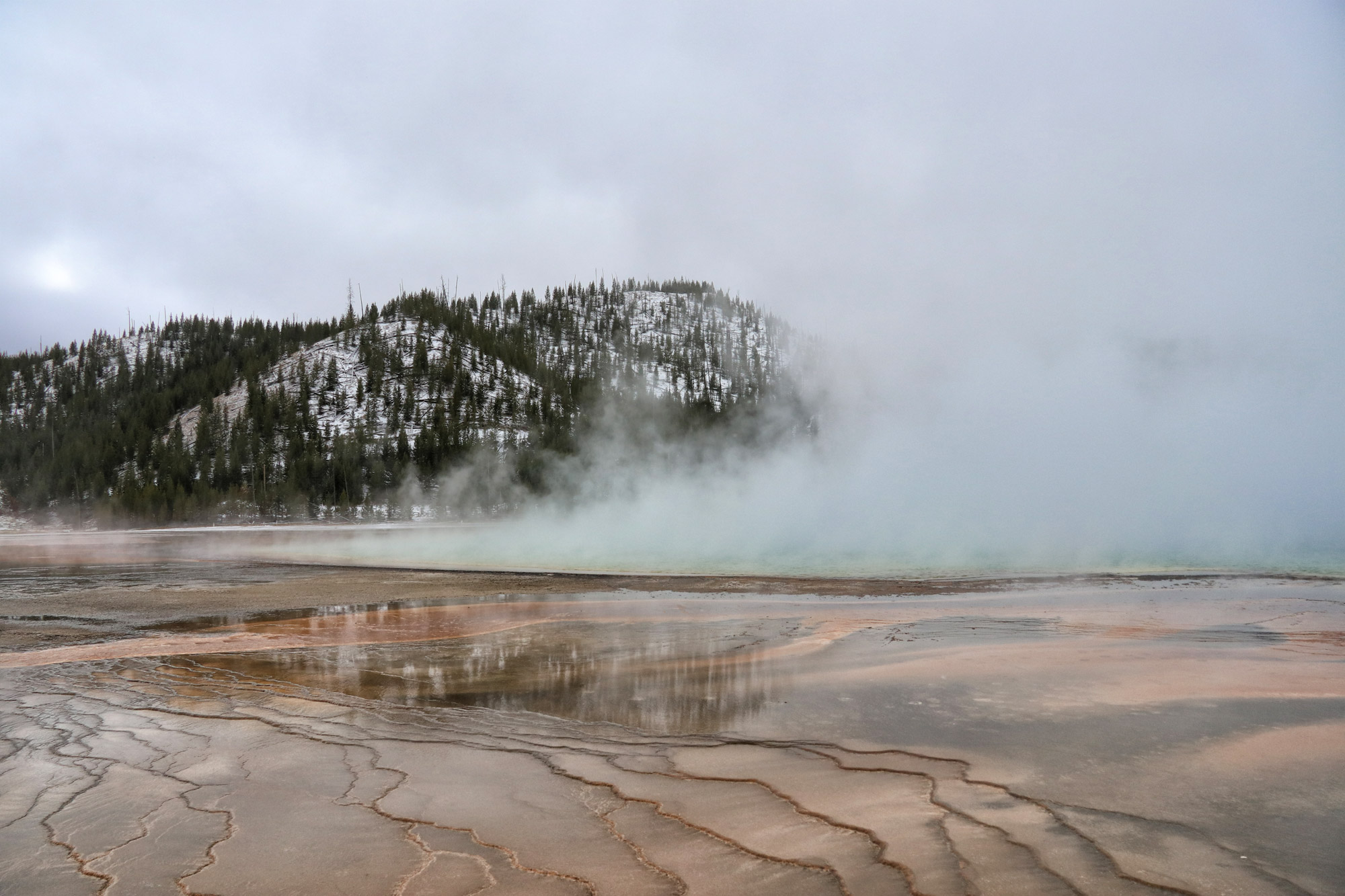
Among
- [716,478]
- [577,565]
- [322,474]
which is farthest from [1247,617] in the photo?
[322,474]

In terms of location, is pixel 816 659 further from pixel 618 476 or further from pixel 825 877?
pixel 618 476

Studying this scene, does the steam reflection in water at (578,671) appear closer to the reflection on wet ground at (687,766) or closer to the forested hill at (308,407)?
the reflection on wet ground at (687,766)

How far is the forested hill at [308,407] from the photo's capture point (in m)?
91.3

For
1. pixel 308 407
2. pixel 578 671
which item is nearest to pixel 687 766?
pixel 578 671

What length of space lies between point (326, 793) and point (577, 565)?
20.1 m

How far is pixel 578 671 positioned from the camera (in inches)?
348

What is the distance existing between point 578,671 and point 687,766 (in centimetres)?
379

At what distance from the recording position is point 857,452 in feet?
157

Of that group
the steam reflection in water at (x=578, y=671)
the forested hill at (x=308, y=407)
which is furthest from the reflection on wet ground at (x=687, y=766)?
the forested hill at (x=308, y=407)

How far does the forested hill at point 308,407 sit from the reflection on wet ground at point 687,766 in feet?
273

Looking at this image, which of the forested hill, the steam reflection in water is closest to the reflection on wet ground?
the steam reflection in water

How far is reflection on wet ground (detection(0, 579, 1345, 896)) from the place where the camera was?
370cm

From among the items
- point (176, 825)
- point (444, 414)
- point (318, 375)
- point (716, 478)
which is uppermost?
point (318, 375)

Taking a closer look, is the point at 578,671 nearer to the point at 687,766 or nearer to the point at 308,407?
the point at 687,766
